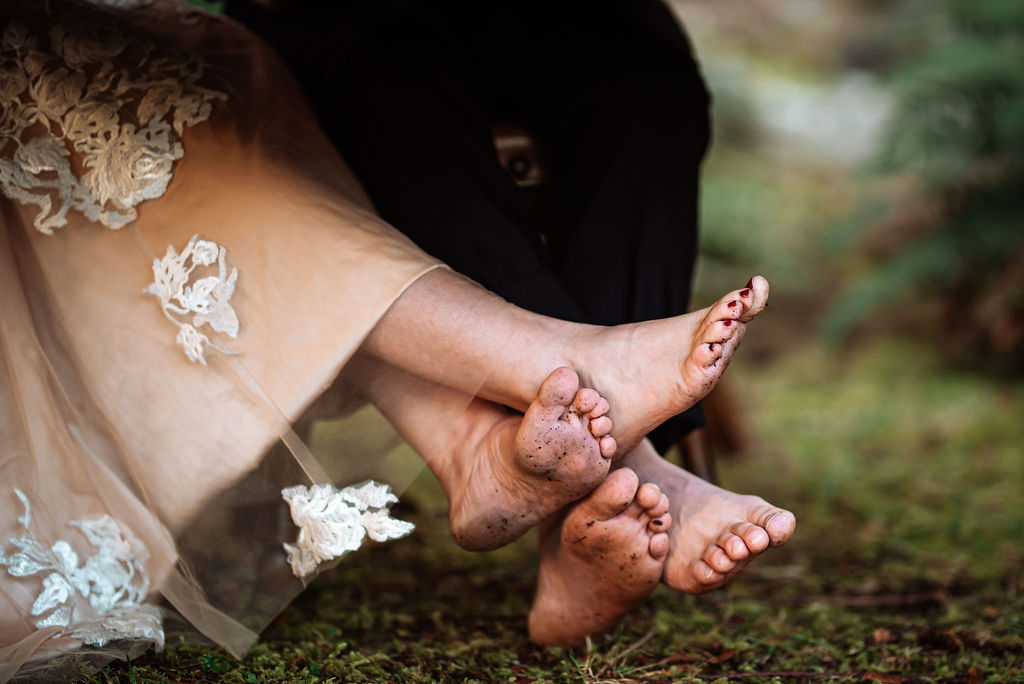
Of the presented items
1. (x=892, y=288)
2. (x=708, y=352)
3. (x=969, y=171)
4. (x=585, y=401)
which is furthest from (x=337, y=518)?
(x=969, y=171)

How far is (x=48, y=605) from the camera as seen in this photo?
0.81 m

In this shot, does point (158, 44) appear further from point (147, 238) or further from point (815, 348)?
point (815, 348)

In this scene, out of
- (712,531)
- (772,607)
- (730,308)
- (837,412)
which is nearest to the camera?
(730,308)

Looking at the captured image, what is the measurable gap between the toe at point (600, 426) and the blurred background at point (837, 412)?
258 mm

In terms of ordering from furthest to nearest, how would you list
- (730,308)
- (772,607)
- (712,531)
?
1. (772,607)
2. (712,531)
3. (730,308)

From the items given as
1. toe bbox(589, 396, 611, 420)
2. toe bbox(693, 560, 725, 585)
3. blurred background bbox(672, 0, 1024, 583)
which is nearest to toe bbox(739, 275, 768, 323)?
toe bbox(589, 396, 611, 420)

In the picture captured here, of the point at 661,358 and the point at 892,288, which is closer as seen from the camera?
the point at 661,358

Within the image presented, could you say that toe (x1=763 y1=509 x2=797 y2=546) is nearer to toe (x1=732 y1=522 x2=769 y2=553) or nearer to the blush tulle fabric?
toe (x1=732 y1=522 x2=769 y2=553)

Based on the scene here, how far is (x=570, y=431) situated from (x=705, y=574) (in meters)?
0.21

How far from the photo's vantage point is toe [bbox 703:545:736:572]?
784 mm

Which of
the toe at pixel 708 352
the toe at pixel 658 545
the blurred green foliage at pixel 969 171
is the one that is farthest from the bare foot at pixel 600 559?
the blurred green foliage at pixel 969 171

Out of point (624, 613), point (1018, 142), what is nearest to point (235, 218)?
point (624, 613)

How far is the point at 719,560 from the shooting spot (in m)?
0.79

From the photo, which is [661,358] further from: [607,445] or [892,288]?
[892,288]
